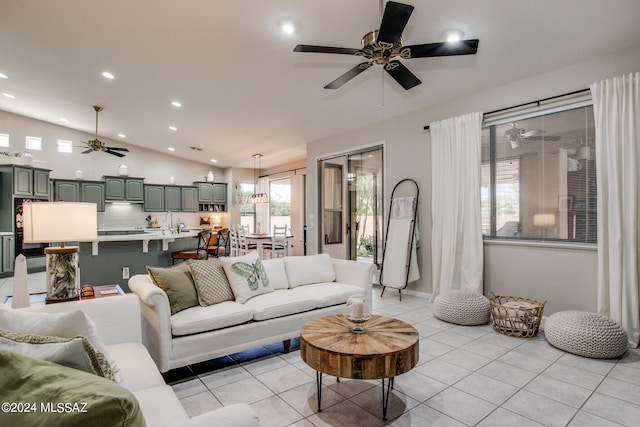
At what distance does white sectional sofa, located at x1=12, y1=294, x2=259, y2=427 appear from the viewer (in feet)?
3.33

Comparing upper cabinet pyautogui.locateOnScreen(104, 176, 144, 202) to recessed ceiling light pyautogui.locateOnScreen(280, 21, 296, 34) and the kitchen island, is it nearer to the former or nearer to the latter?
the kitchen island

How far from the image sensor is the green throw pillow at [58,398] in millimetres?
698

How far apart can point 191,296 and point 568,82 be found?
169 inches

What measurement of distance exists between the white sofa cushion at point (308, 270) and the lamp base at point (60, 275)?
188 cm

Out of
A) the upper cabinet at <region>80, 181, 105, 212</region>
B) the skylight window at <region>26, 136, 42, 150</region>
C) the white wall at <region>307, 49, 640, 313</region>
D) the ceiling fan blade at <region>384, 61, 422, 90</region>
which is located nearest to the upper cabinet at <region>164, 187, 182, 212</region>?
the upper cabinet at <region>80, 181, 105, 212</region>

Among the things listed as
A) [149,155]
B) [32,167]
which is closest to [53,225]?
[32,167]

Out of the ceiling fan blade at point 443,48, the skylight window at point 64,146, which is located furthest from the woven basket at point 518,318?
the skylight window at point 64,146

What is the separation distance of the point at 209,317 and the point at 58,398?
189 cm

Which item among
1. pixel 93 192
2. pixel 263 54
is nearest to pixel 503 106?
pixel 263 54

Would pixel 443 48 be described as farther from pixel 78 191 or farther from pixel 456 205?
pixel 78 191

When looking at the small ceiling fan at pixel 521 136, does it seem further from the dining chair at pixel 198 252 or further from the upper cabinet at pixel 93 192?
the upper cabinet at pixel 93 192

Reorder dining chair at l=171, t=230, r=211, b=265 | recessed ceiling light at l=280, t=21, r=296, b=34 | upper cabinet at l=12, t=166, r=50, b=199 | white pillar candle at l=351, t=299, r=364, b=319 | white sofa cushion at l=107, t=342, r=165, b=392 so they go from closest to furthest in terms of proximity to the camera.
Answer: white sofa cushion at l=107, t=342, r=165, b=392 < white pillar candle at l=351, t=299, r=364, b=319 < recessed ceiling light at l=280, t=21, r=296, b=34 < dining chair at l=171, t=230, r=211, b=265 < upper cabinet at l=12, t=166, r=50, b=199

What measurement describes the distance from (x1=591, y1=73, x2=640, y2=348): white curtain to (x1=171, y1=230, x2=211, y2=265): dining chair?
5.70 metres

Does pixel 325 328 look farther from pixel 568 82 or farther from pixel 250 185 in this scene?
pixel 250 185
